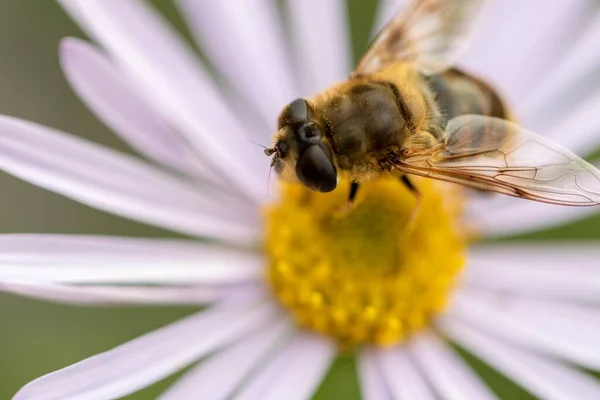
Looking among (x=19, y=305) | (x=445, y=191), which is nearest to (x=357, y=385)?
(x=445, y=191)

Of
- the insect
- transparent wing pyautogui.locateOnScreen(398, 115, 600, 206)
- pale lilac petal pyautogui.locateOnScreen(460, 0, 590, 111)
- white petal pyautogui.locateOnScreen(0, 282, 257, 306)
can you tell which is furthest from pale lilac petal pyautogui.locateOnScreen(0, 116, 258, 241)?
pale lilac petal pyautogui.locateOnScreen(460, 0, 590, 111)

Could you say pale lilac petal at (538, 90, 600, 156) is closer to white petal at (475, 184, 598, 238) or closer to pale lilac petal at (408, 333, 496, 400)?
white petal at (475, 184, 598, 238)

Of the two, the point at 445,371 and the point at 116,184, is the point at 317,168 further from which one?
the point at 445,371

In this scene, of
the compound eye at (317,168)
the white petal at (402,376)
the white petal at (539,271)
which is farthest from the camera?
the white petal at (539,271)

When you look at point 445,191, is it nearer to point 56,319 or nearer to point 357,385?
point 357,385

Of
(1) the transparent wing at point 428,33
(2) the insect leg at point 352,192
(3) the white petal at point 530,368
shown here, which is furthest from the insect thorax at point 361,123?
(3) the white petal at point 530,368

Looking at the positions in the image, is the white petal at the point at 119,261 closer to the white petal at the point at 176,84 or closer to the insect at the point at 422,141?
the white petal at the point at 176,84
